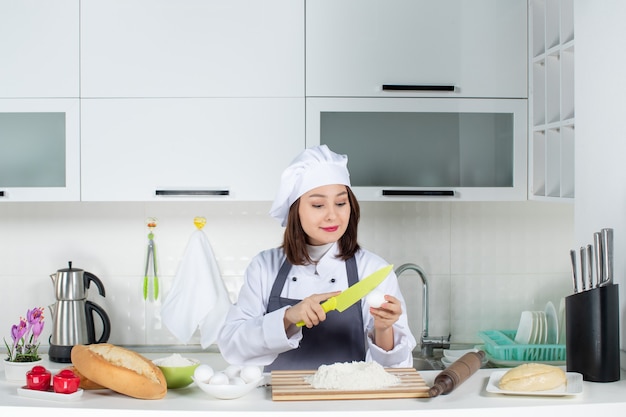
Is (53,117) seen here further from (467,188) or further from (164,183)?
(467,188)

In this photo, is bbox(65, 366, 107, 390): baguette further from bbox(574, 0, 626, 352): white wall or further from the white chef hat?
bbox(574, 0, 626, 352): white wall

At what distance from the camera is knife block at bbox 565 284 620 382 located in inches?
57.2

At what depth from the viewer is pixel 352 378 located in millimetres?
1310

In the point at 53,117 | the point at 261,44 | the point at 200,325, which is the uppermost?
the point at 261,44

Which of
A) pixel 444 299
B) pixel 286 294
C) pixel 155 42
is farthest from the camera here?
pixel 444 299

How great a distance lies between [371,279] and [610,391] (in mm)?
489

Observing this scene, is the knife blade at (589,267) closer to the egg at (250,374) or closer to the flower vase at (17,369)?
the egg at (250,374)

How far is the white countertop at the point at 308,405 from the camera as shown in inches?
47.6

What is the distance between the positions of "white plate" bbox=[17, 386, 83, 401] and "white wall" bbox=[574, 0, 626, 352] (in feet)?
3.64

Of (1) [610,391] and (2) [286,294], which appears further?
(2) [286,294]

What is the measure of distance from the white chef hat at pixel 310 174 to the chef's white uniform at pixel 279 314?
0.63ft

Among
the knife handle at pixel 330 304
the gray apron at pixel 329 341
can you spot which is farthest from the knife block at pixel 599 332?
the gray apron at pixel 329 341

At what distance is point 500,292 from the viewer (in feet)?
9.20

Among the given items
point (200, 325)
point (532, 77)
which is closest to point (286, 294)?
point (200, 325)
